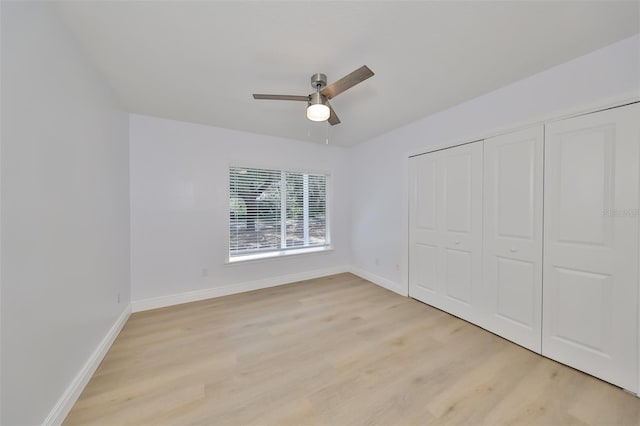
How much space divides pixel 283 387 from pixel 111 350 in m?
1.67

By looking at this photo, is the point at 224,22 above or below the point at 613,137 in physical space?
above

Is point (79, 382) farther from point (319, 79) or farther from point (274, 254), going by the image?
point (319, 79)

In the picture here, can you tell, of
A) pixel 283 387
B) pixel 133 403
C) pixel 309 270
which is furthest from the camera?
pixel 309 270

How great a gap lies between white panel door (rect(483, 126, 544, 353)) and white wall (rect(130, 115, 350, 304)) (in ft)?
9.13

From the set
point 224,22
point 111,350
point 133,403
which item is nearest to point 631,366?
point 133,403

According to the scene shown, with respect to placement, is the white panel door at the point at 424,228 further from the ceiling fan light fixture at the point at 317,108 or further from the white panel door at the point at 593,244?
the ceiling fan light fixture at the point at 317,108

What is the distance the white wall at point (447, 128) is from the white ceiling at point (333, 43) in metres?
0.12

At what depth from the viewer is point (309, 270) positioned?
13.4 ft

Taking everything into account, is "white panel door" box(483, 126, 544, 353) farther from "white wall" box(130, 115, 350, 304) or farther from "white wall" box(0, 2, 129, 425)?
"white wall" box(0, 2, 129, 425)

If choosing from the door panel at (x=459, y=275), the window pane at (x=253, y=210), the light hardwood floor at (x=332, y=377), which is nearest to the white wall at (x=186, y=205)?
the window pane at (x=253, y=210)

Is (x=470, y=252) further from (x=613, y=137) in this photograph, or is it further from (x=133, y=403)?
(x=133, y=403)

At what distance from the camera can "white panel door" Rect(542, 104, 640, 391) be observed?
1.58 meters

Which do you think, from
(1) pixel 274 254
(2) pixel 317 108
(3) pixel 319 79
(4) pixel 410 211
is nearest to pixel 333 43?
(3) pixel 319 79

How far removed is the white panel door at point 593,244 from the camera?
62.3 inches
